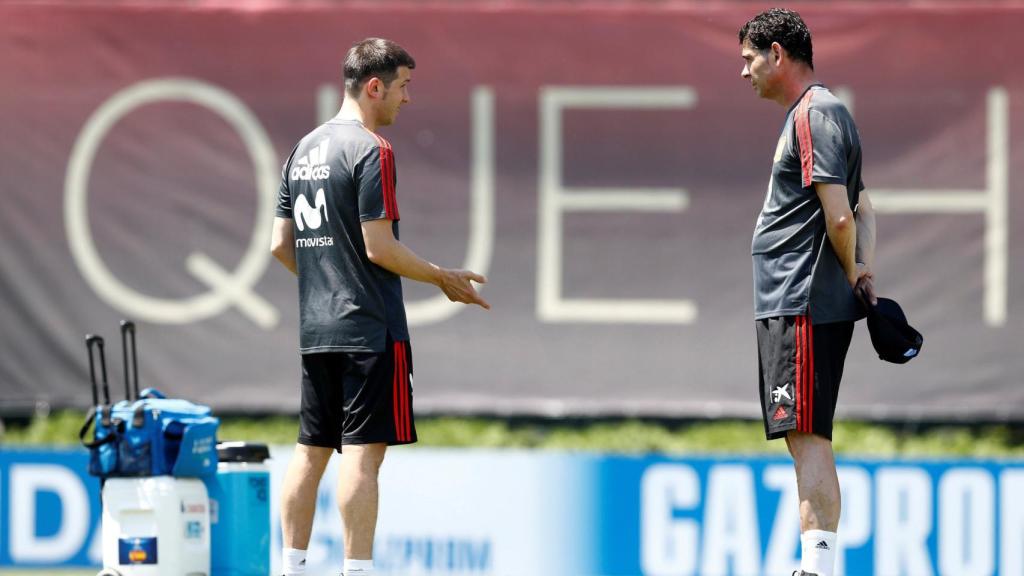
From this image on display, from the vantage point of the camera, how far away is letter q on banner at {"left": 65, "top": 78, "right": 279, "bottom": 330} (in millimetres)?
8531

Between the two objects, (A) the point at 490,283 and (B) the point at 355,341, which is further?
(A) the point at 490,283

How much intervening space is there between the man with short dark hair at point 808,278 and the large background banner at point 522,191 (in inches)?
128

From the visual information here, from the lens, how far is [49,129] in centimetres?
865

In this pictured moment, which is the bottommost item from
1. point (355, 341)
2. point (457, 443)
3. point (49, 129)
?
point (457, 443)

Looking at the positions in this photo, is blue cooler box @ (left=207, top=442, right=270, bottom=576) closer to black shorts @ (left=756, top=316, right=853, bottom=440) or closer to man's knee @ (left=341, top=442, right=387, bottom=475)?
man's knee @ (left=341, top=442, right=387, bottom=475)

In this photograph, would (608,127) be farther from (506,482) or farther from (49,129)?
(49,129)

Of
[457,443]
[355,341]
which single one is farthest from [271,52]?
[355,341]

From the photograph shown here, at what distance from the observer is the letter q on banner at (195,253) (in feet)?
28.0

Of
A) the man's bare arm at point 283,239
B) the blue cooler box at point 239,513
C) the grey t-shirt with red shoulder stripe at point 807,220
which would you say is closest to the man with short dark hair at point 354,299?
the man's bare arm at point 283,239

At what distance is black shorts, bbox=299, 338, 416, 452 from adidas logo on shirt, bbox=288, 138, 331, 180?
614mm

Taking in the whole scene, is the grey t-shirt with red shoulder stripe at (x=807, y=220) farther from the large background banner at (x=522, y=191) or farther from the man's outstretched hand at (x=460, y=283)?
the large background banner at (x=522, y=191)

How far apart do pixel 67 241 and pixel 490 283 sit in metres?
2.39

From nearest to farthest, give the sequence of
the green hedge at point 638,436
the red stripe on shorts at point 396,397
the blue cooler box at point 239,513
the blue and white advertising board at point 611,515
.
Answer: the red stripe on shorts at point 396,397 → the blue cooler box at point 239,513 → the blue and white advertising board at point 611,515 → the green hedge at point 638,436

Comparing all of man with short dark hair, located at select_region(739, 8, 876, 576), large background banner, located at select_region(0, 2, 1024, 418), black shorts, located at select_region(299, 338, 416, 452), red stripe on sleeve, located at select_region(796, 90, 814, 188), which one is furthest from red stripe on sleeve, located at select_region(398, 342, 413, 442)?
large background banner, located at select_region(0, 2, 1024, 418)
